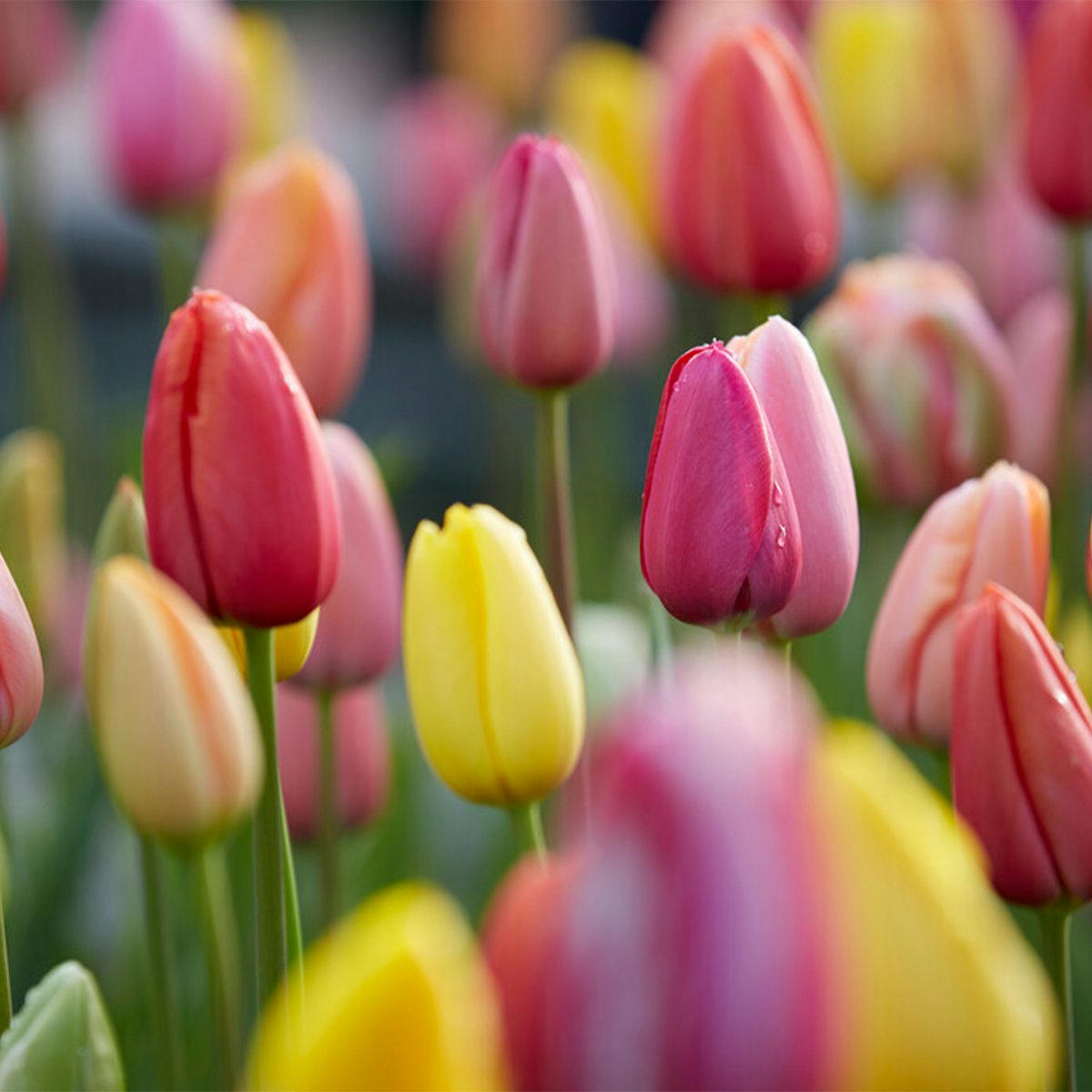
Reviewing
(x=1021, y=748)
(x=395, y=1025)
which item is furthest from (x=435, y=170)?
(x=395, y=1025)

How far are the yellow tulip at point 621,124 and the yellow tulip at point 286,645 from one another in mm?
473

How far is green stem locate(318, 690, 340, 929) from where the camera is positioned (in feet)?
1.61

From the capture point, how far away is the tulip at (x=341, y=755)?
526 mm

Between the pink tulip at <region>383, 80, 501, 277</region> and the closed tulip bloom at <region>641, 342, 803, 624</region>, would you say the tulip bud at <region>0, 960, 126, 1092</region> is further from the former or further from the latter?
the pink tulip at <region>383, 80, 501, 277</region>

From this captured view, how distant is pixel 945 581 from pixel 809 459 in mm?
46

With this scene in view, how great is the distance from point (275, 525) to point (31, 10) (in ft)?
1.98

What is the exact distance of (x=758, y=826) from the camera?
0.20 meters

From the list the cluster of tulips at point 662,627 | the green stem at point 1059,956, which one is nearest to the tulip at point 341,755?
the cluster of tulips at point 662,627

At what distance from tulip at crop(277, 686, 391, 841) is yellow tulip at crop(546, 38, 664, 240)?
365 mm

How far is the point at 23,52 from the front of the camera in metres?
0.85

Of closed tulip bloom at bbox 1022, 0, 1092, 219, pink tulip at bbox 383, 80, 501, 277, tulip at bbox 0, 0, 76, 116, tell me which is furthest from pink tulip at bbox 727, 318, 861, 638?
pink tulip at bbox 383, 80, 501, 277

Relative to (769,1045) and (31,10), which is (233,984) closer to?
(769,1045)

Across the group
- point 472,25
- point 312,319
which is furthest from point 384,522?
point 472,25

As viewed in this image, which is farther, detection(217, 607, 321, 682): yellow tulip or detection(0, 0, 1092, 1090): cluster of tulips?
detection(217, 607, 321, 682): yellow tulip
